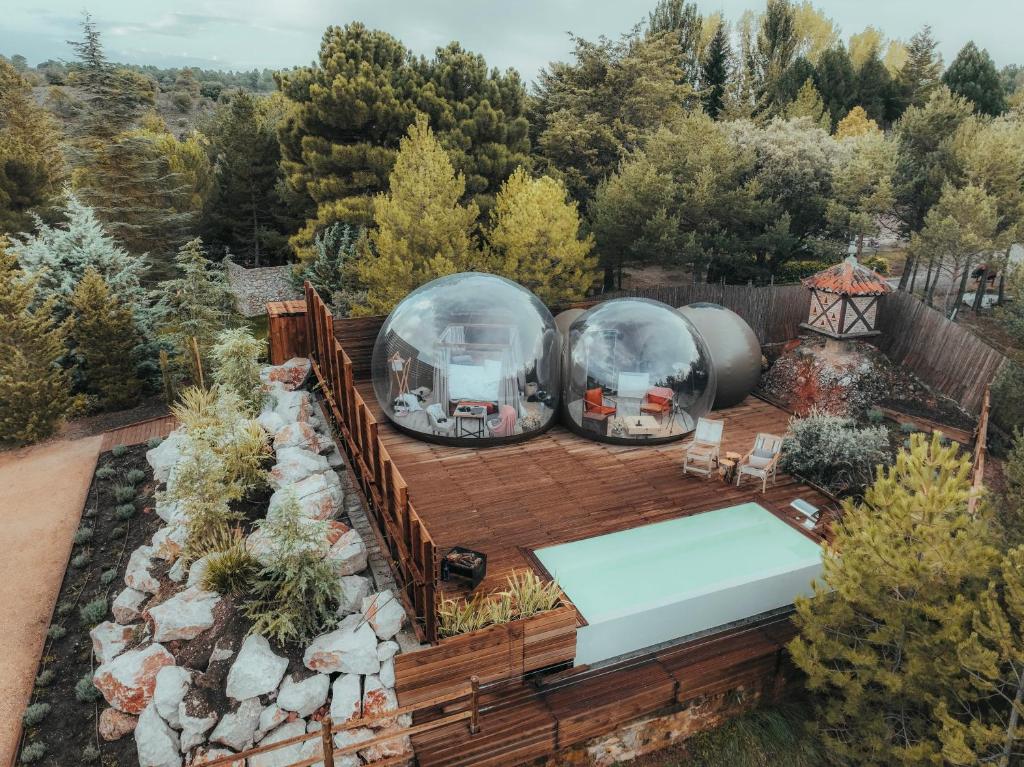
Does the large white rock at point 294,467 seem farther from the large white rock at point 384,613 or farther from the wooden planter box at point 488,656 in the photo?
the wooden planter box at point 488,656

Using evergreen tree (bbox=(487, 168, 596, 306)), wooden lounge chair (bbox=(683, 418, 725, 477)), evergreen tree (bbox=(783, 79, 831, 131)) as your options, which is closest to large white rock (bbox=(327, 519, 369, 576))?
wooden lounge chair (bbox=(683, 418, 725, 477))

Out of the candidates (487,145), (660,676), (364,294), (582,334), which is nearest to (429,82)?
(487,145)

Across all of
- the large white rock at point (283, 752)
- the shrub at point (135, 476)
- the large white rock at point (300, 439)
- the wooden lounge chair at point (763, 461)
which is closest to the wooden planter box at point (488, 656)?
the large white rock at point (283, 752)

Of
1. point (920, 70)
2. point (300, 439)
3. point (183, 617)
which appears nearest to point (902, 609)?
point (183, 617)

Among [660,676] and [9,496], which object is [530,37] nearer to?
[9,496]

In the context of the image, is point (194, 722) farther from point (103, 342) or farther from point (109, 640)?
point (103, 342)

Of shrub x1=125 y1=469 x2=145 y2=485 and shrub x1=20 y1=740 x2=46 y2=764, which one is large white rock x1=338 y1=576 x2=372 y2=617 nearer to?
shrub x1=20 y1=740 x2=46 y2=764

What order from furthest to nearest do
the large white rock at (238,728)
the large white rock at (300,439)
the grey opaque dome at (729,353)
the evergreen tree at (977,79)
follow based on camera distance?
the evergreen tree at (977,79), the grey opaque dome at (729,353), the large white rock at (300,439), the large white rock at (238,728)
